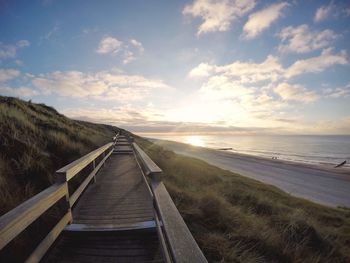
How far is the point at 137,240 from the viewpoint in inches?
132

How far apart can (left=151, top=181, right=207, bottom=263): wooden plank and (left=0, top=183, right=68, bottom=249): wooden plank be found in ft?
4.30

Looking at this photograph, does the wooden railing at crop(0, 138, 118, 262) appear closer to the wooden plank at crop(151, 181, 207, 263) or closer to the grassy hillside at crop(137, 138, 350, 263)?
the wooden plank at crop(151, 181, 207, 263)

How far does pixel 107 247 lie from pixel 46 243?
86cm

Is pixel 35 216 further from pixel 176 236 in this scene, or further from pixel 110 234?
pixel 176 236

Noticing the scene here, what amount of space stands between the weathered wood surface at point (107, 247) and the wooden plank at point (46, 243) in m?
0.23

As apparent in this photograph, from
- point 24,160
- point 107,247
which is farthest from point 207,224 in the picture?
point 24,160

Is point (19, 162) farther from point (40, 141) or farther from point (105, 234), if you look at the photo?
point (105, 234)

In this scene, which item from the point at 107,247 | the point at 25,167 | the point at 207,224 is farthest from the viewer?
the point at 207,224

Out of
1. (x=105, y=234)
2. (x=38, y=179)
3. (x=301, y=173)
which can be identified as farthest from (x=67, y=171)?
(x=301, y=173)

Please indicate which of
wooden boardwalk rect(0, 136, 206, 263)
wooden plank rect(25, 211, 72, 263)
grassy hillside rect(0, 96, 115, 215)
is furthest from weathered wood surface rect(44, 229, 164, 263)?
grassy hillside rect(0, 96, 115, 215)

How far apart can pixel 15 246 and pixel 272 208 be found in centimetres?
770

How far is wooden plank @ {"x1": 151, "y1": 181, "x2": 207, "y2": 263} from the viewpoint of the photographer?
134 centimetres

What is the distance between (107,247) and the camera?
3.17m

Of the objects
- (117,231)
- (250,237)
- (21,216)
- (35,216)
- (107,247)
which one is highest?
(21,216)
